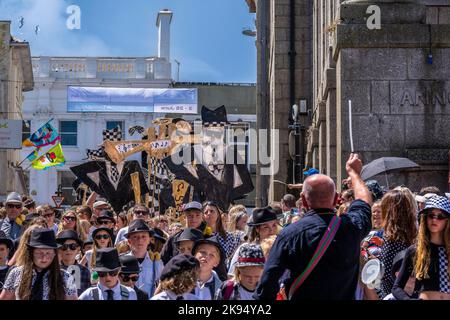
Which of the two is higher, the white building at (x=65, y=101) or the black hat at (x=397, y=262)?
the white building at (x=65, y=101)

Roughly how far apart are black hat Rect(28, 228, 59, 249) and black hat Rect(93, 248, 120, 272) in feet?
1.16

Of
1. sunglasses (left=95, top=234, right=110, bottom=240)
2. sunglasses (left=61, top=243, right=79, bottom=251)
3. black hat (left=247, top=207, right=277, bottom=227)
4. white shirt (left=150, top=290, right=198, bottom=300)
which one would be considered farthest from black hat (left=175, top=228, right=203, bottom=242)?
white shirt (left=150, top=290, right=198, bottom=300)

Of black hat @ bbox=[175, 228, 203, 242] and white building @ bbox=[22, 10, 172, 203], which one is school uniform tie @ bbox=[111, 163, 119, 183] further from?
white building @ bbox=[22, 10, 172, 203]

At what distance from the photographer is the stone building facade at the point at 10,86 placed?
137 feet

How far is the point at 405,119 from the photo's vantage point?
1341 cm

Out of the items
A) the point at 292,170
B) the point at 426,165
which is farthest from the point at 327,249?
the point at 292,170

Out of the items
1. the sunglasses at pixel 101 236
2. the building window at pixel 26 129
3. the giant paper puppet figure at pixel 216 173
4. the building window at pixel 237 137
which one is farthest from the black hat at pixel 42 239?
the building window at pixel 26 129

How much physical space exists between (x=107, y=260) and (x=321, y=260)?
258 cm

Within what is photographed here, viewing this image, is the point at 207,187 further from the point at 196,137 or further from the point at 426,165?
the point at 426,165

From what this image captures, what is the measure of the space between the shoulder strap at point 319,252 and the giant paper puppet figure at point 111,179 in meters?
14.9

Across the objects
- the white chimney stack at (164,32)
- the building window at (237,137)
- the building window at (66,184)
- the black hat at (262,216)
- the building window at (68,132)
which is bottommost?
the building window at (66,184)

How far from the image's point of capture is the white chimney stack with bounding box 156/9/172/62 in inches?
2114

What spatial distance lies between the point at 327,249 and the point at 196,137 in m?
16.8

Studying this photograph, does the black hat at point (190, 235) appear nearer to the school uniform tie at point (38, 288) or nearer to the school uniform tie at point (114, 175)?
the school uniform tie at point (38, 288)
